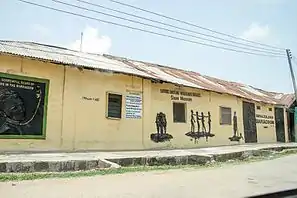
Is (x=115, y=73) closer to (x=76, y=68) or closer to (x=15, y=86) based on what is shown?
(x=76, y=68)

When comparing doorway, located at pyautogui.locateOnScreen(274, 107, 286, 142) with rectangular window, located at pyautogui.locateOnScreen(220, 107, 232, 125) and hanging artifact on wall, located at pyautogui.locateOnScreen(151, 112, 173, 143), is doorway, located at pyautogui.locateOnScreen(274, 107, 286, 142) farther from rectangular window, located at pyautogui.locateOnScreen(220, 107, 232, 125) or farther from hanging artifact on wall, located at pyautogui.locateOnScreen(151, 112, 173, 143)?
hanging artifact on wall, located at pyautogui.locateOnScreen(151, 112, 173, 143)

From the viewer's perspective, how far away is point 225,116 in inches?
825

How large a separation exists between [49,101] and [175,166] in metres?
5.10

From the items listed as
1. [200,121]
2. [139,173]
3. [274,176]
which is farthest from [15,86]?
[200,121]

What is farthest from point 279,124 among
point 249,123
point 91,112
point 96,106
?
point 91,112

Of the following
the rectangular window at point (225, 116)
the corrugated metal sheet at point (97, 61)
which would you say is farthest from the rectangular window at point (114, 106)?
the rectangular window at point (225, 116)

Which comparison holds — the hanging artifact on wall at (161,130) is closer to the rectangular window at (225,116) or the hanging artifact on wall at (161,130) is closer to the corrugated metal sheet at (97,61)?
the corrugated metal sheet at (97,61)

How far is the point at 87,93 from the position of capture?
1412 centimetres

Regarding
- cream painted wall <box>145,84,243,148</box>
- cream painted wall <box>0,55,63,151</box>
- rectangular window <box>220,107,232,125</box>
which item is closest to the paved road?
cream painted wall <box>0,55,63,151</box>

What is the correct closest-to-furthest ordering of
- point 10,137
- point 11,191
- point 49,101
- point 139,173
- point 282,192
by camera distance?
point 11,191 < point 282,192 < point 139,173 < point 10,137 < point 49,101

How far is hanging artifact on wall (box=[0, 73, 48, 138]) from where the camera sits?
1193 cm

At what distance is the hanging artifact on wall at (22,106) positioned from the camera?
1193 centimetres

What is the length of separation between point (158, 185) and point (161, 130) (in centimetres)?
902

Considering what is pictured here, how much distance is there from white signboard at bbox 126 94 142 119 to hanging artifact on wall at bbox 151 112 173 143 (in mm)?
1316
